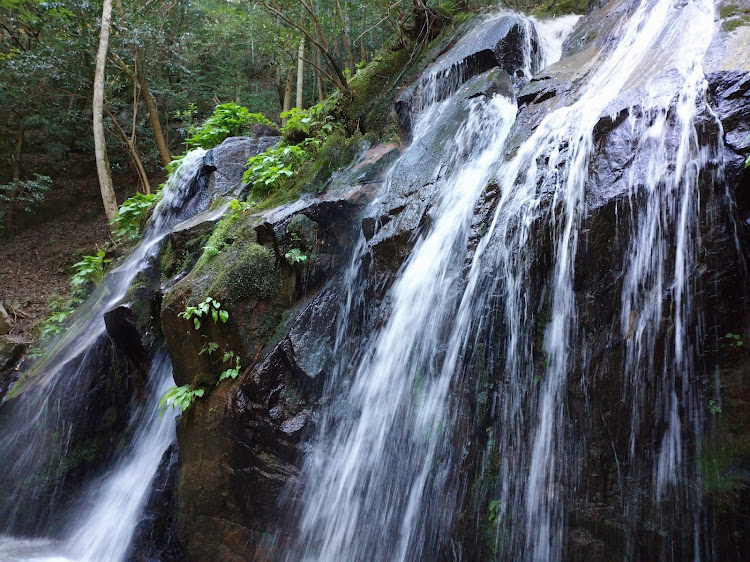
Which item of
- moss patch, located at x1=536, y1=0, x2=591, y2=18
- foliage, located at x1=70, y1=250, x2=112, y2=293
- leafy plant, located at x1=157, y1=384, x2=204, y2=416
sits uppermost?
moss patch, located at x1=536, y1=0, x2=591, y2=18

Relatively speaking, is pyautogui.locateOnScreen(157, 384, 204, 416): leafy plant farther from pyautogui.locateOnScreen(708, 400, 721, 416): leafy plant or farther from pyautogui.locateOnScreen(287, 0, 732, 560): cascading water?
pyautogui.locateOnScreen(708, 400, 721, 416): leafy plant

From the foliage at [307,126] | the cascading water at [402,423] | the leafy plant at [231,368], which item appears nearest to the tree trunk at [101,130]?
the foliage at [307,126]

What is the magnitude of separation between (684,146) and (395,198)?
265 cm

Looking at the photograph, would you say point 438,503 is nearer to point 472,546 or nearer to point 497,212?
point 472,546

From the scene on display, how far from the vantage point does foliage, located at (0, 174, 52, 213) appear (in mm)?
12898

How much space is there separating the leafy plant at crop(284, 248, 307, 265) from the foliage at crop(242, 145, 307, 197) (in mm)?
1508

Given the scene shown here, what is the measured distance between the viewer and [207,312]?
4.90 meters

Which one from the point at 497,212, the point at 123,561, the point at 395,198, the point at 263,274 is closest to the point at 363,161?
the point at 395,198

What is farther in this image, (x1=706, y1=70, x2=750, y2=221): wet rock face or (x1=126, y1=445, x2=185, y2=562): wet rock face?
(x1=126, y1=445, x2=185, y2=562): wet rock face

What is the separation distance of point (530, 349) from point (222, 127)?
26.6 ft

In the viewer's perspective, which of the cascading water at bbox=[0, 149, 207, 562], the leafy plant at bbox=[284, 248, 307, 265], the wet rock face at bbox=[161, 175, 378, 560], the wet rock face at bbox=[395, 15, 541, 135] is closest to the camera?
the wet rock face at bbox=[161, 175, 378, 560]

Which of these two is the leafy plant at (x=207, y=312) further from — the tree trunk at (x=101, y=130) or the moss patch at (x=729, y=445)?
the tree trunk at (x=101, y=130)

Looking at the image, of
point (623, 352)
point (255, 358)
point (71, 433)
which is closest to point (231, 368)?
point (255, 358)

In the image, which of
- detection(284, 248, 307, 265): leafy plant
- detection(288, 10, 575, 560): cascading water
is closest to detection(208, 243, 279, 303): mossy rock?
detection(284, 248, 307, 265): leafy plant
